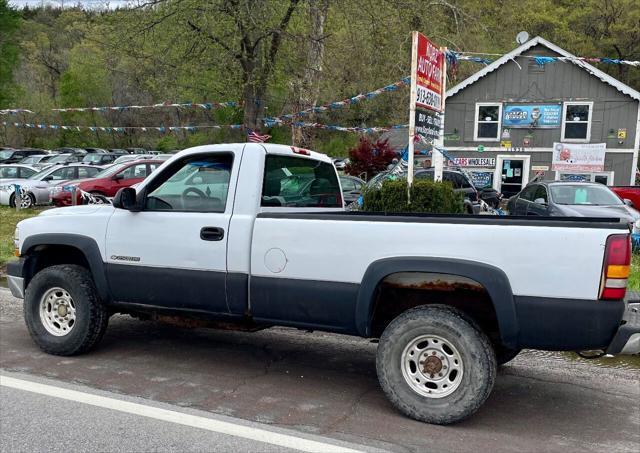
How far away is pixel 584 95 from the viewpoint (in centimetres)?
2416

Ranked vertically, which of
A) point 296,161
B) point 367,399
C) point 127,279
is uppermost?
point 296,161

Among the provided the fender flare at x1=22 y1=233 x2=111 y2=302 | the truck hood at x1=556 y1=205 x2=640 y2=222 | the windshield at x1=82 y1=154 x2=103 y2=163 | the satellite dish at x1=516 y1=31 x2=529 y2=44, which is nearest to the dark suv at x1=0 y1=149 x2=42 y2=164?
the windshield at x1=82 y1=154 x2=103 y2=163

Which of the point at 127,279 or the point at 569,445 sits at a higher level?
the point at 127,279

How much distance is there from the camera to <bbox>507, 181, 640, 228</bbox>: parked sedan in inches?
477

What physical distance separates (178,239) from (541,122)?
2298 centimetres

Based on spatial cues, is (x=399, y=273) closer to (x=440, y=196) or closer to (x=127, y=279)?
(x=127, y=279)

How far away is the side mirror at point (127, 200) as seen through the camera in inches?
195

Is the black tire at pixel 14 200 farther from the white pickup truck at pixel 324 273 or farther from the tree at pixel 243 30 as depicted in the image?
the white pickup truck at pixel 324 273

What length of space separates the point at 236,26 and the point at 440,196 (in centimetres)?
741

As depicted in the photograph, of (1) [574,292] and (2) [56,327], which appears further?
(2) [56,327]

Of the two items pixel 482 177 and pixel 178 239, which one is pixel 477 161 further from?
pixel 178 239

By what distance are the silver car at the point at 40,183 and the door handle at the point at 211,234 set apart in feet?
51.5

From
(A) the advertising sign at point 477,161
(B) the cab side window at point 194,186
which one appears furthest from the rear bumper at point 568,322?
(A) the advertising sign at point 477,161

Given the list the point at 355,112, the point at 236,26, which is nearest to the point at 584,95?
the point at 236,26
